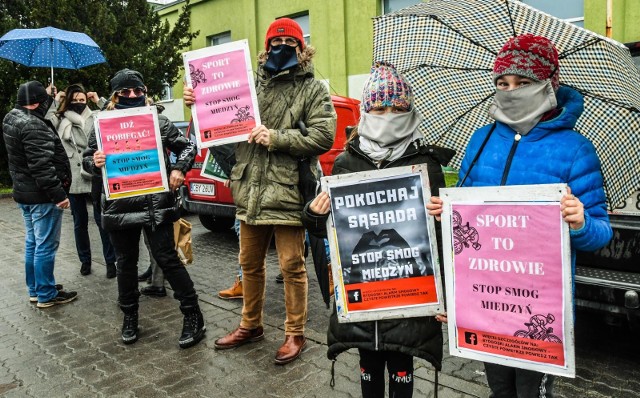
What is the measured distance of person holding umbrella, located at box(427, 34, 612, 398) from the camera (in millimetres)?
2025

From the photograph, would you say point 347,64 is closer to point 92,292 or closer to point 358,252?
point 92,292

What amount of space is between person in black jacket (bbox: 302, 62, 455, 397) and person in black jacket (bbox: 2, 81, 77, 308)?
3508mm

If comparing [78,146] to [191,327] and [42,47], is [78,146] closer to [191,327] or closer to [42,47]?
[42,47]

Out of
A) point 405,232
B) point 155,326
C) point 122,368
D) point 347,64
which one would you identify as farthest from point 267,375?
point 347,64

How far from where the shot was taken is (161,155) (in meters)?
4.16

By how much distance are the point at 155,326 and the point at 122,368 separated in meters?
0.83

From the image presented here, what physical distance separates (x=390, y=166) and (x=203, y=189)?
18.6 ft

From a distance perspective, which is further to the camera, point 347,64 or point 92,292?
point 347,64

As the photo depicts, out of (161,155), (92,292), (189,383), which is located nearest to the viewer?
(189,383)

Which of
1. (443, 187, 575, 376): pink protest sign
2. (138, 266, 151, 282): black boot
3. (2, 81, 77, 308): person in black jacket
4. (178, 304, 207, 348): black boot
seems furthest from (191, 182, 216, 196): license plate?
(443, 187, 575, 376): pink protest sign

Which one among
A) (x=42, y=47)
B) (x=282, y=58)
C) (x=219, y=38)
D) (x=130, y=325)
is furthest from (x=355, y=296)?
(x=219, y=38)

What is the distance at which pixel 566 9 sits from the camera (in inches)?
429

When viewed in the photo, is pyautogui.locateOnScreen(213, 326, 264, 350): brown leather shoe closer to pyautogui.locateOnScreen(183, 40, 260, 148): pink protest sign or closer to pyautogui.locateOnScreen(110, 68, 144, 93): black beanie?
pyautogui.locateOnScreen(183, 40, 260, 148): pink protest sign

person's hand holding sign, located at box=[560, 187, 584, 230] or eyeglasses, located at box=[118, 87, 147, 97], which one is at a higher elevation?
eyeglasses, located at box=[118, 87, 147, 97]
